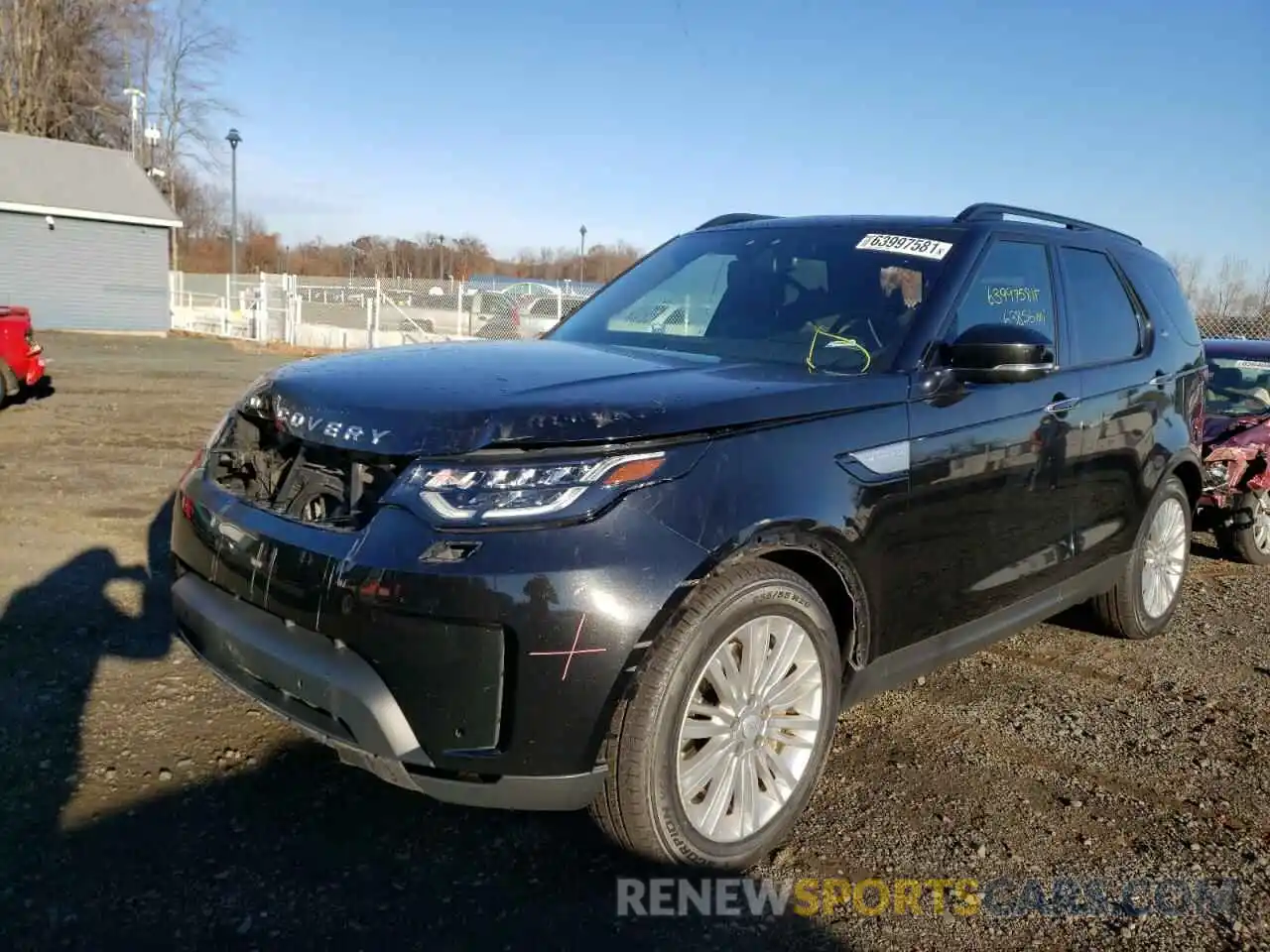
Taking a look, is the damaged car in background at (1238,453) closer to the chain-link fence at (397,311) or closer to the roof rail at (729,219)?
the roof rail at (729,219)

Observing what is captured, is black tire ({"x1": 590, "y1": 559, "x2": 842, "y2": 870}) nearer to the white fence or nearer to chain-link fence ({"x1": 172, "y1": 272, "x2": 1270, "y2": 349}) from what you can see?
chain-link fence ({"x1": 172, "y1": 272, "x2": 1270, "y2": 349})

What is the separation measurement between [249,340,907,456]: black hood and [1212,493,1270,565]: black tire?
183 inches

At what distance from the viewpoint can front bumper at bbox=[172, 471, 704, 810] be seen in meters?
2.27

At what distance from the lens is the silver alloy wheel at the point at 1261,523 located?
6.49 meters

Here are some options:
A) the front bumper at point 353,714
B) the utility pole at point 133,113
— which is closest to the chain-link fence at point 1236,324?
the front bumper at point 353,714

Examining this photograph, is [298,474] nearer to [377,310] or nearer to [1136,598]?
[1136,598]

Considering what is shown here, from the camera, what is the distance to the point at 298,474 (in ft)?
9.08

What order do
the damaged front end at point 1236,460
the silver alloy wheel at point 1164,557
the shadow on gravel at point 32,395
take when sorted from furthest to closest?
the shadow on gravel at point 32,395
the damaged front end at point 1236,460
the silver alloy wheel at point 1164,557

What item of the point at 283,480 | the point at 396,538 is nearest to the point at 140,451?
the point at 283,480

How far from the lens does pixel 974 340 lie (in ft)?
10.4

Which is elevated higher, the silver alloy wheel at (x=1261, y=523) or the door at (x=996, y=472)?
the door at (x=996, y=472)

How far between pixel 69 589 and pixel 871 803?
397cm

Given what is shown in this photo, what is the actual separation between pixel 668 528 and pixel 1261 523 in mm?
5868

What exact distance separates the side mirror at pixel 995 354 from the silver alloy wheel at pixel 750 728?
110 centimetres
